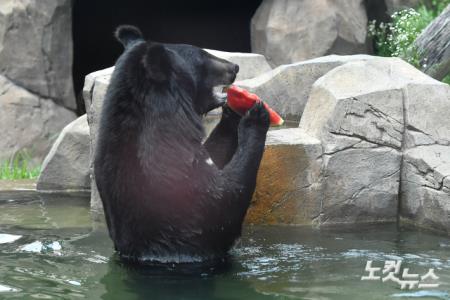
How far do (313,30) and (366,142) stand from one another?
5493mm

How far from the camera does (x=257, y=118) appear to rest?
4680 mm

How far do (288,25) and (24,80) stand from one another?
12.5ft

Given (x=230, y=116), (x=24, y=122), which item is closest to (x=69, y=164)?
(x=230, y=116)

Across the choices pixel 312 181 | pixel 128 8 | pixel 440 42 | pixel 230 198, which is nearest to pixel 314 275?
pixel 230 198

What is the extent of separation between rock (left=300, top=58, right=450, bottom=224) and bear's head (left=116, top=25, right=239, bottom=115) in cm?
107

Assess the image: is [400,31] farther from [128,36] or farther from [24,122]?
[128,36]

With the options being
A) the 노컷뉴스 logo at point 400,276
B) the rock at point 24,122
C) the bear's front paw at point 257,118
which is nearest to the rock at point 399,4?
the rock at point 24,122

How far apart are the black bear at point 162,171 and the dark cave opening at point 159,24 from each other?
10884 millimetres

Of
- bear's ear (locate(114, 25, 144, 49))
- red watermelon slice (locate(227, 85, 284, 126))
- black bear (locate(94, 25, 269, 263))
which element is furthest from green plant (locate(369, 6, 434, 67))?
black bear (locate(94, 25, 269, 263))

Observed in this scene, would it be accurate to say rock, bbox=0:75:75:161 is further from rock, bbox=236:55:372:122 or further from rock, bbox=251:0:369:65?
rock, bbox=236:55:372:122

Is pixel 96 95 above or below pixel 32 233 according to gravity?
above

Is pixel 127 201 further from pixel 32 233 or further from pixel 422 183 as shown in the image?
pixel 422 183

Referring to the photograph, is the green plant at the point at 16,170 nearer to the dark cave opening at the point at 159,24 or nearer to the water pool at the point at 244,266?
the water pool at the point at 244,266

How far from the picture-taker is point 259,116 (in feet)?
15.4
